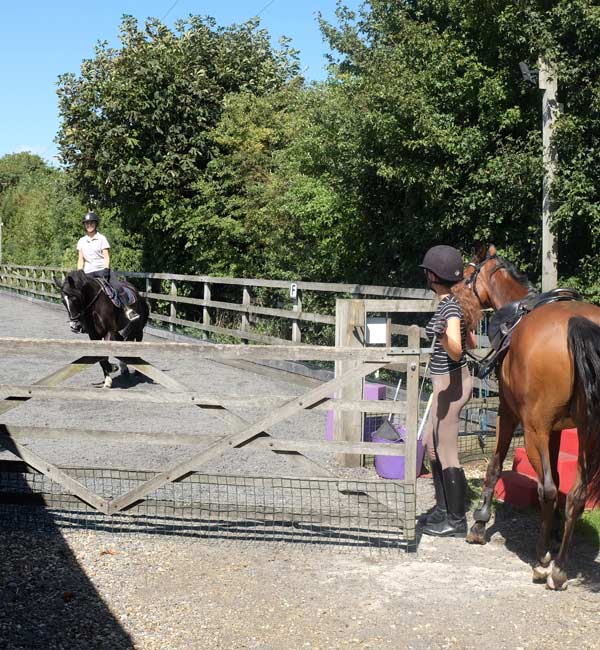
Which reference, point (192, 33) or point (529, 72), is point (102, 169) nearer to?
point (192, 33)

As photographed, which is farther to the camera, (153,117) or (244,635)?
(153,117)

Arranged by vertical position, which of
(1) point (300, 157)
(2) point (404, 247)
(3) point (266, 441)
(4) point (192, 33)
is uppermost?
(4) point (192, 33)

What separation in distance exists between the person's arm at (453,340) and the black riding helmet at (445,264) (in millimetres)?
348

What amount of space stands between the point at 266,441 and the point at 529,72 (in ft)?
25.2

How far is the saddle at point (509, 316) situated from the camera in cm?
573

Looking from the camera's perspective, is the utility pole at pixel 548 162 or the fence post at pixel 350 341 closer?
the fence post at pixel 350 341

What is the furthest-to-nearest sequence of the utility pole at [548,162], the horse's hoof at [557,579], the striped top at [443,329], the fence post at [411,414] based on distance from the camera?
the utility pole at [548,162] → the striped top at [443,329] → the fence post at [411,414] → the horse's hoof at [557,579]

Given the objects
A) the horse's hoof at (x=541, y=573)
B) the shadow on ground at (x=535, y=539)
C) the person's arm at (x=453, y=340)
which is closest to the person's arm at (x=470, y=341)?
the person's arm at (x=453, y=340)

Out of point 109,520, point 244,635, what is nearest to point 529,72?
point 109,520

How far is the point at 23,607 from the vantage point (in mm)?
4633

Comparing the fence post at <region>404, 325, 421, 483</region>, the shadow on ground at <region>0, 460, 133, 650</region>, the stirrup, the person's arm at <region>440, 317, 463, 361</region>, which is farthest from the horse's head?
the stirrup

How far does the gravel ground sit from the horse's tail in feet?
2.74

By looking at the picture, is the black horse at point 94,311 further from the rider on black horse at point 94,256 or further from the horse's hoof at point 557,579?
the horse's hoof at point 557,579

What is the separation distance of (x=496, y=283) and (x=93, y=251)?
313 inches
